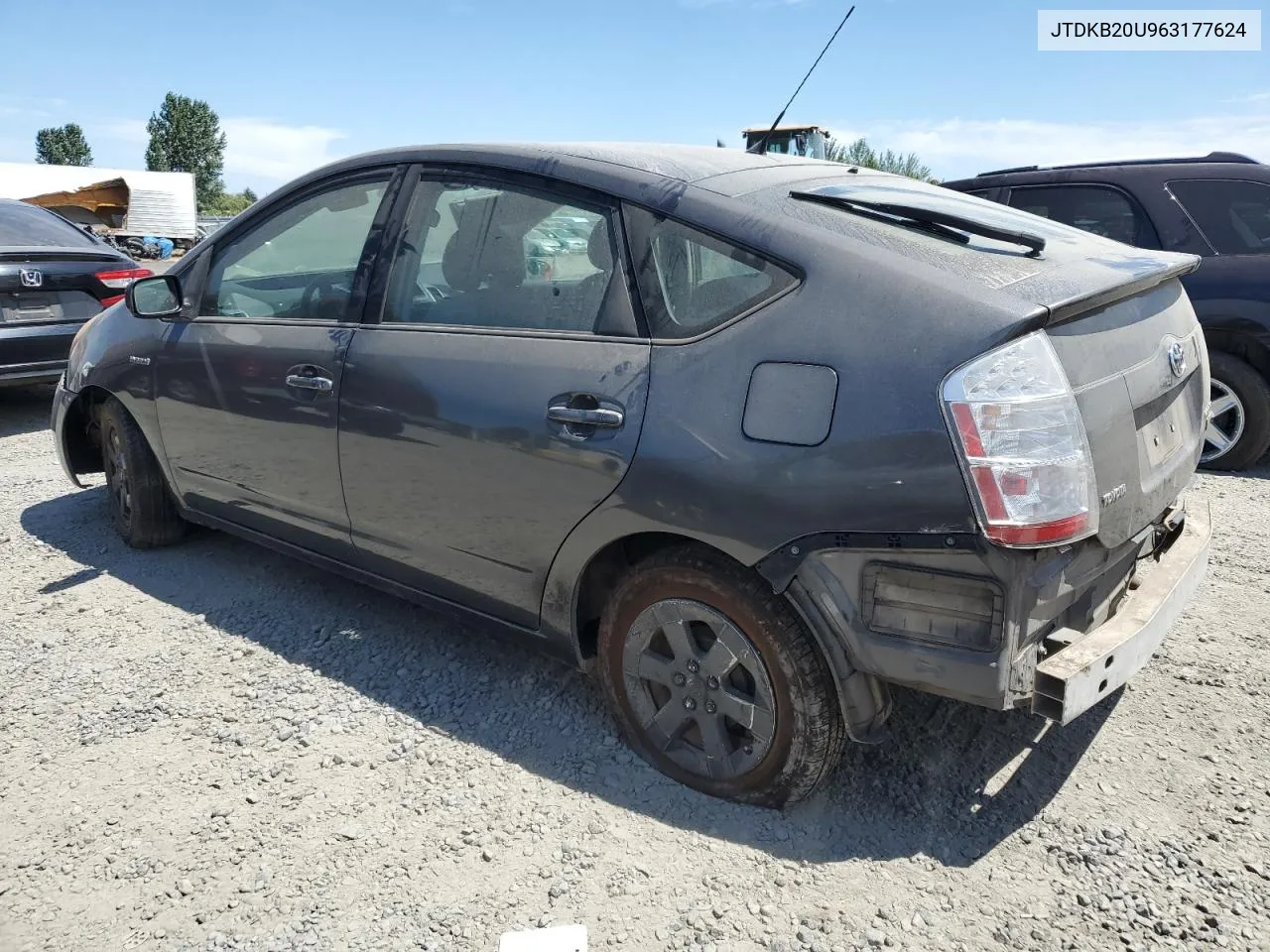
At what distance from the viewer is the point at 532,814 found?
8.43 ft

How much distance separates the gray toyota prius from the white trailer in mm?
30441

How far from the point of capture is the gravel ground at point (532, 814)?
2.19 m

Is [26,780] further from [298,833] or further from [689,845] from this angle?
[689,845]

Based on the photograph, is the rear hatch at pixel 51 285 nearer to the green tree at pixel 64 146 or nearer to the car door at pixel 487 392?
the car door at pixel 487 392

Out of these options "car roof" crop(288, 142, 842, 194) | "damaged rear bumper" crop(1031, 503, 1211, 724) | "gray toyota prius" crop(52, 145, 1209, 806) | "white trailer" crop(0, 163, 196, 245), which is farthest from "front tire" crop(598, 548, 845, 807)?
"white trailer" crop(0, 163, 196, 245)

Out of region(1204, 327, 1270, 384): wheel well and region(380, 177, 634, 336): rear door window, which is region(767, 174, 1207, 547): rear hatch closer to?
region(380, 177, 634, 336): rear door window

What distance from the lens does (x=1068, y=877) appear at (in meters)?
2.26

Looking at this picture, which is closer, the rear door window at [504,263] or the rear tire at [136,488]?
the rear door window at [504,263]

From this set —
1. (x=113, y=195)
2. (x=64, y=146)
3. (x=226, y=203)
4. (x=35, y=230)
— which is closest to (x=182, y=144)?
(x=226, y=203)

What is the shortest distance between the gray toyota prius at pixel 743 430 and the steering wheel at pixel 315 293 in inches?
0.8

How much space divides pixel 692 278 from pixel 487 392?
0.70 meters

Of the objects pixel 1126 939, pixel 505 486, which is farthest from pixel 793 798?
pixel 505 486

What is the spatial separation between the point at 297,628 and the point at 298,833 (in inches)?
49.2

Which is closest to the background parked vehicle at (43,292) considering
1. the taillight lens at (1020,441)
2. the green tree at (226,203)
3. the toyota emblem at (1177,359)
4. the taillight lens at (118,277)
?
the taillight lens at (118,277)
